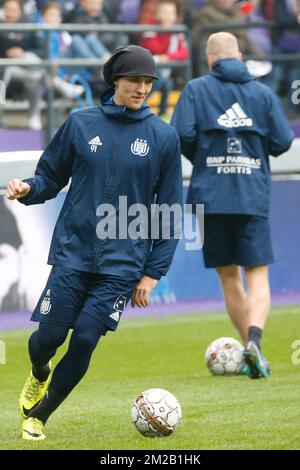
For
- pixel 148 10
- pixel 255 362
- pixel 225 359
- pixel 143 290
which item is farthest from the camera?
pixel 148 10

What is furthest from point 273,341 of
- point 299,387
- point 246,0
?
point 246,0

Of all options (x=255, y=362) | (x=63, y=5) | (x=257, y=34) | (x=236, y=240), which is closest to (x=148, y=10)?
(x=63, y=5)

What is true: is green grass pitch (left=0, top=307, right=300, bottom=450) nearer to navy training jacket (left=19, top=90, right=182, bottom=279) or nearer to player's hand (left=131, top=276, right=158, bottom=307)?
player's hand (left=131, top=276, right=158, bottom=307)

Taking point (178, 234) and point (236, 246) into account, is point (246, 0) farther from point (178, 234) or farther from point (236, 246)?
point (178, 234)

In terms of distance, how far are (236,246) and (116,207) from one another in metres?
3.32

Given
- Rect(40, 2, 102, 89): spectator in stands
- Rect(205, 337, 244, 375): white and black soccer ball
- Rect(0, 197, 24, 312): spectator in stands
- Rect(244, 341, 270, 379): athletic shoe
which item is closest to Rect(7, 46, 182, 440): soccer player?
Rect(244, 341, 270, 379): athletic shoe

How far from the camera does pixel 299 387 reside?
9.56 meters

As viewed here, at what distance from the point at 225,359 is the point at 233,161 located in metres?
1.61

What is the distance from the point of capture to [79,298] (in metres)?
7.45

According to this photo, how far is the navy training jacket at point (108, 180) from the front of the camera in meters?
7.46

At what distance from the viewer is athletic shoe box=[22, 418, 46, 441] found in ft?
24.6

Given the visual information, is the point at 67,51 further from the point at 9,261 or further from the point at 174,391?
the point at 174,391

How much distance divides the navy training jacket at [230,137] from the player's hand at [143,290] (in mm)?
3057

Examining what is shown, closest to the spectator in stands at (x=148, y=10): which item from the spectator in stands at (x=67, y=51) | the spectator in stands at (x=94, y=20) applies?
the spectator in stands at (x=94, y=20)
